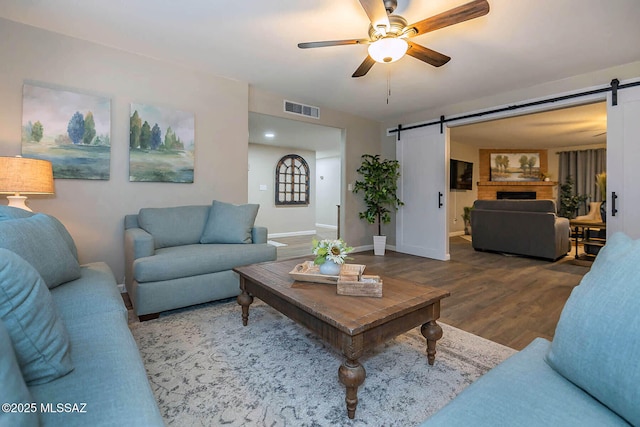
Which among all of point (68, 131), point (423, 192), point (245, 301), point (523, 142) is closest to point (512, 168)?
point (523, 142)

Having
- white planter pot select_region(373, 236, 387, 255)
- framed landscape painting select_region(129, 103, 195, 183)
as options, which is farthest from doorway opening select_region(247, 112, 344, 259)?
framed landscape painting select_region(129, 103, 195, 183)

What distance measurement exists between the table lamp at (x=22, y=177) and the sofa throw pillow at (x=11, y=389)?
7.16 ft

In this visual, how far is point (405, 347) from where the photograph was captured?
193cm

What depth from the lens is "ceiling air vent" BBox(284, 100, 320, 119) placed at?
428cm

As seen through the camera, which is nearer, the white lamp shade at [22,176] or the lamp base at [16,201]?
the white lamp shade at [22,176]

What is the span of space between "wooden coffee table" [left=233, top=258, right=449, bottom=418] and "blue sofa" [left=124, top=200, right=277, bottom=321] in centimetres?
74

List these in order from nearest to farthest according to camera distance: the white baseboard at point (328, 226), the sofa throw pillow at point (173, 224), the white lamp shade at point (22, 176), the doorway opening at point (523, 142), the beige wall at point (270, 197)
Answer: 1. the white lamp shade at point (22, 176)
2. the sofa throw pillow at point (173, 224)
3. the doorway opening at point (523, 142)
4. the beige wall at point (270, 197)
5. the white baseboard at point (328, 226)

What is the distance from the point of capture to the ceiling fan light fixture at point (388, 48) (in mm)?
2146

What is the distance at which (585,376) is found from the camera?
0.75 m

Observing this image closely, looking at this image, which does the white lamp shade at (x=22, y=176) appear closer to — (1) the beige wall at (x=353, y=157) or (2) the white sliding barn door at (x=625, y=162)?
(1) the beige wall at (x=353, y=157)

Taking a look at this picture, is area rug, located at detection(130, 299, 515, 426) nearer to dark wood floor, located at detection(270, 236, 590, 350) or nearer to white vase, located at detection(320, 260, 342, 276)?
dark wood floor, located at detection(270, 236, 590, 350)

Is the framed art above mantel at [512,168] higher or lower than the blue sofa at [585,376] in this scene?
higher

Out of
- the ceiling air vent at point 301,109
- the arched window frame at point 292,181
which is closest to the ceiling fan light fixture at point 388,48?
the ceiling air vent at point 301,109

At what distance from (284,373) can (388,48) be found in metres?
2.27
